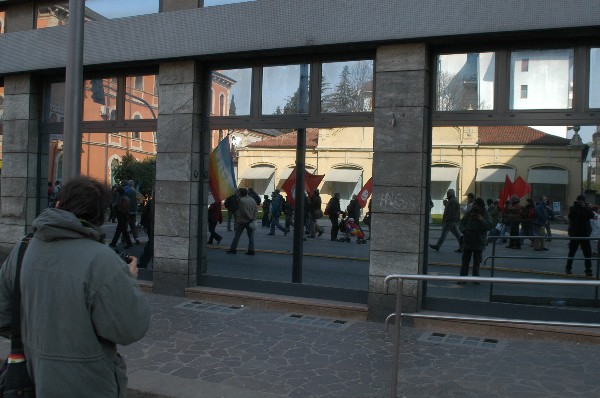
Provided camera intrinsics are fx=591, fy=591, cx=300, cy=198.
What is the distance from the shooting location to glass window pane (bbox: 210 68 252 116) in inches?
359

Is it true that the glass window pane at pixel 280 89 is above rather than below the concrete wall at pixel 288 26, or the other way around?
below

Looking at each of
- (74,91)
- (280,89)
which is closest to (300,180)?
(280,89)

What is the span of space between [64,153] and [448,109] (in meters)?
4.89

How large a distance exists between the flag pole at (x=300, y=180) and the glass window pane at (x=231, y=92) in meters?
0.88

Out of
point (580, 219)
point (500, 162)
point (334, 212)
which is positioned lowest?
point (334, 212)

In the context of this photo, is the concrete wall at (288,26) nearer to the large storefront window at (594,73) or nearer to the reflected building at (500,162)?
the large storefront window at (594,73)

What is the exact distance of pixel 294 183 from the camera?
30.9ft

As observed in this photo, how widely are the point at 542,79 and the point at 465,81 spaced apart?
0.94 meters

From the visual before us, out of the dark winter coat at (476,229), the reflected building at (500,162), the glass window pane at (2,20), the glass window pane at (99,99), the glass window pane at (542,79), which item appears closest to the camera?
the glass window pane at (542,79)

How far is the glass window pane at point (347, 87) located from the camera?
8312mm

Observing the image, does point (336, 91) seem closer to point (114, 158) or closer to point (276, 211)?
point (276, 211)

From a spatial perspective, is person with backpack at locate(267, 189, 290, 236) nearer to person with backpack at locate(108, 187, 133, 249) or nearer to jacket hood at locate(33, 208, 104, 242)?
person with backpack at locate(108, 187, 133, 249)

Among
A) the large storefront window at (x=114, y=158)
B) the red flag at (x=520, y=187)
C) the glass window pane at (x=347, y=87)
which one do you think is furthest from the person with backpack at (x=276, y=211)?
the red flag at (x=520, y=187)

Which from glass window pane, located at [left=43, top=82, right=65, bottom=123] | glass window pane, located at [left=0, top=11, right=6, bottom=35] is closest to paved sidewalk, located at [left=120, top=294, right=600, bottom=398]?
glass window pane, located at [left=43, top=82, right=65, bottom=123]
